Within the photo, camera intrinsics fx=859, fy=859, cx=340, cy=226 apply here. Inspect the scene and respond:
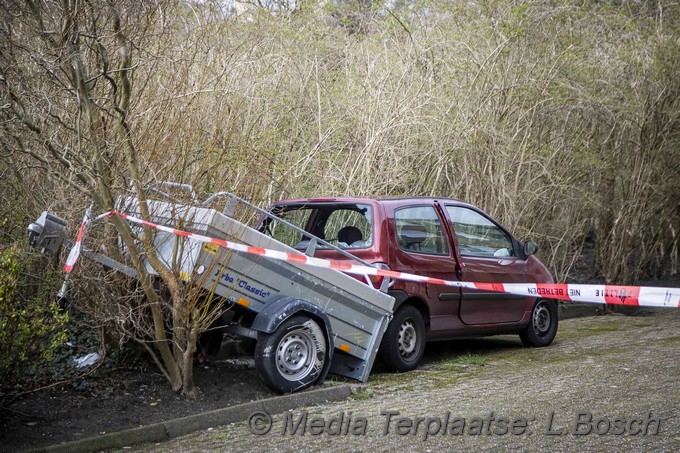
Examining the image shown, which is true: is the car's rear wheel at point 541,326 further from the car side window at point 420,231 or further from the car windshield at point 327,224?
the car windshield at point 327,224

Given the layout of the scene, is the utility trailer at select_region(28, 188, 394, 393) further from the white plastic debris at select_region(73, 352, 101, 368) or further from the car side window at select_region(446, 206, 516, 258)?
the car side window at select_region(446, 206, 516, 258)

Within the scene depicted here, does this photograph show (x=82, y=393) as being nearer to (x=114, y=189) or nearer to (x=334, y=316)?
(x=114, y=189)

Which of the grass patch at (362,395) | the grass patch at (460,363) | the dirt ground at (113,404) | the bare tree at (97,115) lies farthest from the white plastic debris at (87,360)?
the grass patch at (460,363)

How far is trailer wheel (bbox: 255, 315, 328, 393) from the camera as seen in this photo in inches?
293

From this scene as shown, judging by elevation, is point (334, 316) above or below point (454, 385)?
above

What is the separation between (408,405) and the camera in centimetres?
732

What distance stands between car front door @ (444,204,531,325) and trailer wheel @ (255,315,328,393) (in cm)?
239

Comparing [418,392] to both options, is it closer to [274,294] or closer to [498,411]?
[498,411]

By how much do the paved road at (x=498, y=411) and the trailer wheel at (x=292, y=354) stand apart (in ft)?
1.30

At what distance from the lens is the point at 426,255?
30.3 ft

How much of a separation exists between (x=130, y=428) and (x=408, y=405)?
233 cm

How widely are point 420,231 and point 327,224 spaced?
1.16 metres

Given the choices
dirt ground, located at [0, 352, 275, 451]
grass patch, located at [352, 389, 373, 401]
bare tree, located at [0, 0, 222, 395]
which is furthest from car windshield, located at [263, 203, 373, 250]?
bare tree, located at [0, 0, 222, 395]

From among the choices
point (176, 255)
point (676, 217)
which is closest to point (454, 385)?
point (176, 255)
